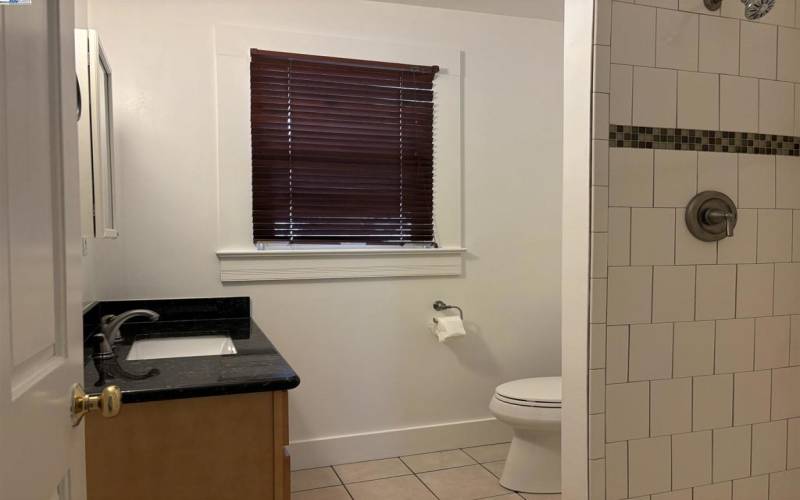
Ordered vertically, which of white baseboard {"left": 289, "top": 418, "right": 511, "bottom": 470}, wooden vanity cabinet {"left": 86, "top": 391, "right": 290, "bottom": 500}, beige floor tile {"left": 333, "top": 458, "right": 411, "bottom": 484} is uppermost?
wooden vanity cabinet {"left": 86, "top": 391, "right": 290, "bottom": 500}

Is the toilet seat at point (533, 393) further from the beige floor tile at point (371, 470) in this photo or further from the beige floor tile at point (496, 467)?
the beige floor tile at point (371, 470)

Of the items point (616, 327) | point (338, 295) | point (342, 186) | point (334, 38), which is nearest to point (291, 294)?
point (338, 295)

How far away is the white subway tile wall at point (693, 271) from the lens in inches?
56.9

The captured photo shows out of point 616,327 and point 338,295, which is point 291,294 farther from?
point 616,327

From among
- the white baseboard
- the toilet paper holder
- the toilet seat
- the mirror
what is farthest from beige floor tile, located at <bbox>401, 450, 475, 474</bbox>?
the mirror

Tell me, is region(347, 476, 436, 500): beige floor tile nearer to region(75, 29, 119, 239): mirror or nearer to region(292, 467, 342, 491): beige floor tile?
region(292, 467, 342, 491): beige floor tile

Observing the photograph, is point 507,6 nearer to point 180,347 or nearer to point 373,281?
point 373,281

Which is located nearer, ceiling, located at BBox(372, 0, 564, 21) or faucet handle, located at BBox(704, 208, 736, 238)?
faucet handle, located at BBox(704, 208, 736, 238)

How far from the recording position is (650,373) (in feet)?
4.88

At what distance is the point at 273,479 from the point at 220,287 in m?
1.34

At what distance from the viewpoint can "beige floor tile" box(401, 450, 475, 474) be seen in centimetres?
287

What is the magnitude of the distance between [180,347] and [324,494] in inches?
37.0

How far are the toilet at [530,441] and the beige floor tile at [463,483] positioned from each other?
77 millimetres

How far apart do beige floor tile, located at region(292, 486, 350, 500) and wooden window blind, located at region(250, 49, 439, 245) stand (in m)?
1.14
